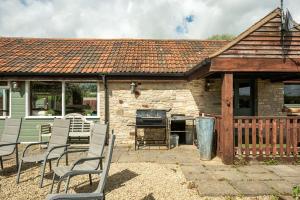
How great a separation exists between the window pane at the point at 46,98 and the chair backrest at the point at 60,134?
16.0ft

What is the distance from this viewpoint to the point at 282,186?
5.10 meters

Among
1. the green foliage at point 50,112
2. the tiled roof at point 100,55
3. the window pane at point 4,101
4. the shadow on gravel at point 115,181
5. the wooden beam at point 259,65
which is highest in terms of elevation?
the tiled roof at point 100,55

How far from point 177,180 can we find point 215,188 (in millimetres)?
885

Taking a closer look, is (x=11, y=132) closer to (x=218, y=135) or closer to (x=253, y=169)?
(x=218, y=135)

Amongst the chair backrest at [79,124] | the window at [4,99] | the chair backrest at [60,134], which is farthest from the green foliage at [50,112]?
the chair backrest at [60,134]

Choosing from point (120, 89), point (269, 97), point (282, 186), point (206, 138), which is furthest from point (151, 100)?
point (282, 186)

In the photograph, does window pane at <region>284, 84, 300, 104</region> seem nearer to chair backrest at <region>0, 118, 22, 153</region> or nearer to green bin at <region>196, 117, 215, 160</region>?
green bin at <region>196, 117, 215, 160</region>

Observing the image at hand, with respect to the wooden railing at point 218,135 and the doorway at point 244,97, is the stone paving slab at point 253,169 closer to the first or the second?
the wooden railing at point 218,135

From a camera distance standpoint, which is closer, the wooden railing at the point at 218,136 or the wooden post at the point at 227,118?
the wooden post at the point at 227,118

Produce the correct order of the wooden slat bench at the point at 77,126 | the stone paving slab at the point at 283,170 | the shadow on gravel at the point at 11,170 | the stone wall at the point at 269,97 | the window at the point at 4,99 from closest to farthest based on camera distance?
the stone paving slab at the point at 283,170 < the shadow on gravel at the point at 11,170 < the wooden slat bench at the point at 77,126 < the window at the point at 4,99 < the stone wall at the point at 269,97

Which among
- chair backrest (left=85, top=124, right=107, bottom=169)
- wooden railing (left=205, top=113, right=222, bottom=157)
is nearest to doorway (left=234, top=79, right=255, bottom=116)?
wooden railing (left=205, top=113, right=222, bottom=157)

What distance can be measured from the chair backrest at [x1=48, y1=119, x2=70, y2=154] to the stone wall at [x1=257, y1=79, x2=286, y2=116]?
815 centimetres

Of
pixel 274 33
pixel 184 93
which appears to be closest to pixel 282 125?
pixel 274 33

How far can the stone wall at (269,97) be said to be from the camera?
1102 cm
